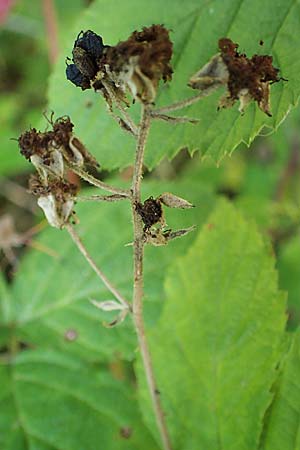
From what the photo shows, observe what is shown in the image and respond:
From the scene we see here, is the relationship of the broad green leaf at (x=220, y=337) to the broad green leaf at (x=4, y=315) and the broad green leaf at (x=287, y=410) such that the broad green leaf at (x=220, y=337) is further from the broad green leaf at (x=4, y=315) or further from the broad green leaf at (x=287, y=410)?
the broad green leaf at (x=4, y=315)

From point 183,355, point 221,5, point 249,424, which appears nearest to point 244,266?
point 183,355

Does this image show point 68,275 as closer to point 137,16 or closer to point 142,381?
point 142,381

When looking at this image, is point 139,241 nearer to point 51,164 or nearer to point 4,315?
point 51,164

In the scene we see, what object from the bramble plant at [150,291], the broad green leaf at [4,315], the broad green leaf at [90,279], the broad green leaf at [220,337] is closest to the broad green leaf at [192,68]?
the bramble plant at [150,291]

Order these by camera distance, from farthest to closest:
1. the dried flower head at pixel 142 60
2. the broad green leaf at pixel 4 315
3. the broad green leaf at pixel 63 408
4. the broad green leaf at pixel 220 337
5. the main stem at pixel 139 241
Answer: the broad green leaf at pixel 4 315
the broad green leaf at pixel 63 408
the broad green leaf at pixel 220 337
the main stem at pixel 139 241
the dried flower head at pixel 142 60

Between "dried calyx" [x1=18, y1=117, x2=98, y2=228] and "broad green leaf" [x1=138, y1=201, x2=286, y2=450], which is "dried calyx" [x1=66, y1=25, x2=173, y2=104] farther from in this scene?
"broad green leaf" [x1=138, y1=201, x2=286, y2=450]

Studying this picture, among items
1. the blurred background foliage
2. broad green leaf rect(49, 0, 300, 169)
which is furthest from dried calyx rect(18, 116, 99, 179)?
the blurred background foliage
